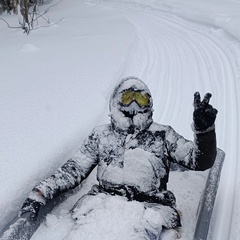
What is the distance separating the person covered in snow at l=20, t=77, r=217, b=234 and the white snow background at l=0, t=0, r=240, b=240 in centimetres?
19

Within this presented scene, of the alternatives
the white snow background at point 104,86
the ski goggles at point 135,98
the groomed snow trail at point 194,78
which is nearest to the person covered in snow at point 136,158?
the ski goggles at point 135,98

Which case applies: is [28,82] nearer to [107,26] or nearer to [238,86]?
[238,86]

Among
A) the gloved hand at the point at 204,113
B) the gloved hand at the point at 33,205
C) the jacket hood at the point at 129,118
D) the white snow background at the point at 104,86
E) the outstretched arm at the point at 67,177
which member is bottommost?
the white snow background at the point at 104,86

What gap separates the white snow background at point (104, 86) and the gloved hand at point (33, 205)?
0.37 feet

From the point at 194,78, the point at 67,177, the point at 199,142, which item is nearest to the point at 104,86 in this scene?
the point at 194,78

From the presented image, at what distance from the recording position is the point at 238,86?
512cm

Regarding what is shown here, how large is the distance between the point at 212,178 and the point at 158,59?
400 cm

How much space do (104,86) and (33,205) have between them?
2.81 metres

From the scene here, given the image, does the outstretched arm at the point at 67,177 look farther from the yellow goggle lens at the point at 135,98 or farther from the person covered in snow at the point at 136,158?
the yellow goggle lens at the point at 135,98

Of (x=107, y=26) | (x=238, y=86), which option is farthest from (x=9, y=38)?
(x=238, y=86)

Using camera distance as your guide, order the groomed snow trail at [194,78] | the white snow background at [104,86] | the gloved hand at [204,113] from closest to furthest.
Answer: the gloved hand at [204,113] → the white snow background at [104,86] → the groomed snow trail at [194,78]

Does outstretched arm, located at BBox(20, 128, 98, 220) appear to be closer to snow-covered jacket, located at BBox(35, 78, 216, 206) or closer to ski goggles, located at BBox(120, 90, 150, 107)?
snow-covered jacket, located at BBox(35, 78, 216, 206)

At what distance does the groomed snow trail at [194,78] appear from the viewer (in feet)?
9.76

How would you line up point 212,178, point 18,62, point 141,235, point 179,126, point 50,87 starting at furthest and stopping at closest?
point 18,62 → point 50,87 → point 179,126 → point 212,178 → point 141,235
